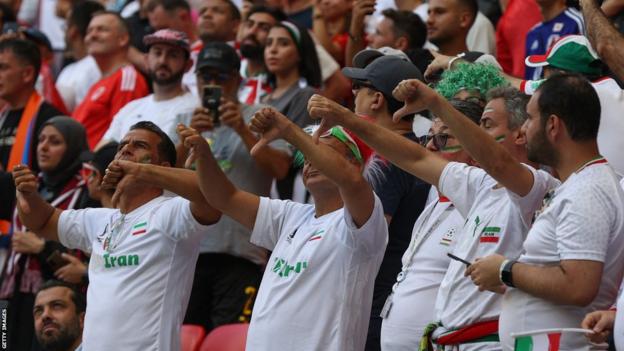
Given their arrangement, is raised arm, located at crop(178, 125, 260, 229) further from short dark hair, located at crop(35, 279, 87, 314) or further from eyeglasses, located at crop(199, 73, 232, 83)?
eyeglasses, located at crop(199, 73, 232, 83)

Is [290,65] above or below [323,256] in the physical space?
above

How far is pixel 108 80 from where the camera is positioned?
9.99 meters

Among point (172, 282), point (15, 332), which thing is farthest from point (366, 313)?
point (15, 332)

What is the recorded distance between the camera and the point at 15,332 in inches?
333

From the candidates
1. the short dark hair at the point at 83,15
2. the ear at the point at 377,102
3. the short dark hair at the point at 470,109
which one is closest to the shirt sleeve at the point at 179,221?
the ear at the point at 377,102

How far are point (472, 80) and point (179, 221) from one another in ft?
5.19

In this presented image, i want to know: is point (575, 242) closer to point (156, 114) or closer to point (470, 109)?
point (470, 109)

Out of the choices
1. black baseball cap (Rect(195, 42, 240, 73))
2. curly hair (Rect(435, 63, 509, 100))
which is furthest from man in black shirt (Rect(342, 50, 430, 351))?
black baseball cap (Rect(195, 42, 240, 73))

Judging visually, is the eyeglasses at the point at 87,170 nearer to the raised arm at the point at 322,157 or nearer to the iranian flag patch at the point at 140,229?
the iranian flag patch at the point at 140,229

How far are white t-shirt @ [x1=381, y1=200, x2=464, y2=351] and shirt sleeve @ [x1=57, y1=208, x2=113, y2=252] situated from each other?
191 centimetres

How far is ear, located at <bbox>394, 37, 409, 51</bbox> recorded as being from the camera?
27.8 feet

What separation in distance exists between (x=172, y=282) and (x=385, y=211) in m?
1.11

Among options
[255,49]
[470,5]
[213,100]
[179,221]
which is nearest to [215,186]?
[179,221]

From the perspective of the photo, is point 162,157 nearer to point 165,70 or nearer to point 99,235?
point 99,235
